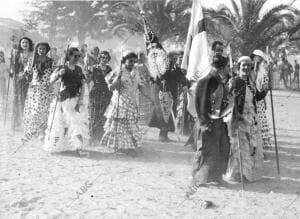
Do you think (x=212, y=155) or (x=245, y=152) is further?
(x=245, y=152)

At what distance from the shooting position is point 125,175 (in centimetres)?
557

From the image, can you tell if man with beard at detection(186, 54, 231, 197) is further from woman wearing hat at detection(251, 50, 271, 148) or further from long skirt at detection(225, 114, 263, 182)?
woman wearing hat at detection(251, 50, 271, 148)

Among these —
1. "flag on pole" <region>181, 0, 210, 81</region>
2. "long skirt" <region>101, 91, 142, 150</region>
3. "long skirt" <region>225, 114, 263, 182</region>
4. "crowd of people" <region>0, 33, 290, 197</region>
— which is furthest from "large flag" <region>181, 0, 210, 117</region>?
"long skirt" <region>101, 91, 142, 150</region>

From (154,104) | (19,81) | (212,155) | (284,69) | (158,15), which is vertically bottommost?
(212,155)

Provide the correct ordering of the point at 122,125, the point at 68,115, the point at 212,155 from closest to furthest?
the point at 212,155
the point at 68,115
the point at 122,125

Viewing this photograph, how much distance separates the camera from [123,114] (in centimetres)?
678

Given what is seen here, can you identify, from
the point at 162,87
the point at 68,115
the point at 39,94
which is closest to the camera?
the point at 68,115

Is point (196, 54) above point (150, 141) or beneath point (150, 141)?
above

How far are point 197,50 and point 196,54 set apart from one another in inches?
3.2

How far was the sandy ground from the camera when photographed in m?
4.18

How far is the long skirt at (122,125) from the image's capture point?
679 centimetres

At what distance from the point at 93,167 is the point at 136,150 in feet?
4.88

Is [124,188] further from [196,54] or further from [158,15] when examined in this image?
[158,15]

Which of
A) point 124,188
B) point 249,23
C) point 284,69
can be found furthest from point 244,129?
point 284,69
